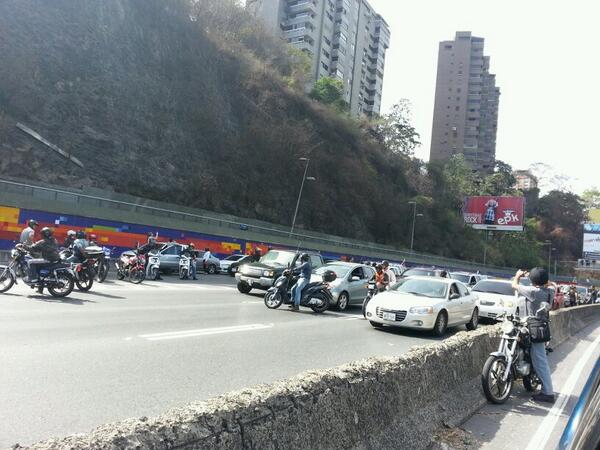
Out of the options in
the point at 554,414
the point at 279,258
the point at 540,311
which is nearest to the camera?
the point at 554,414

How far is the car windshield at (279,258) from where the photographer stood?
754 inches

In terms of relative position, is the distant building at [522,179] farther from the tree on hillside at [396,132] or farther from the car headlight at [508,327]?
the car headlight at [508,327]

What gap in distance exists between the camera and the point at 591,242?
61.0 meters

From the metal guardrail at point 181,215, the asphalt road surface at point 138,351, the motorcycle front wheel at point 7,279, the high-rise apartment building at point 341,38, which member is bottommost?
the asphalt road surface at point 138,351

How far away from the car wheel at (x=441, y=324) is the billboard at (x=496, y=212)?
51.8 metres

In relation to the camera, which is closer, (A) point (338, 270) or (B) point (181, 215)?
(A) point (338, 270)

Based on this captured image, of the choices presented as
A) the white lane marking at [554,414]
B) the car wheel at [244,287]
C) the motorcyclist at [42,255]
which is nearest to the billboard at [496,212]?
the car wheel at [244,287]

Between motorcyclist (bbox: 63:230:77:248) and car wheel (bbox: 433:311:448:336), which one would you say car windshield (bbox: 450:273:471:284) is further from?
motorcyclist (bbox: 63:230:77:248)

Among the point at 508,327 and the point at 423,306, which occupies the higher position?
the point at 508,327

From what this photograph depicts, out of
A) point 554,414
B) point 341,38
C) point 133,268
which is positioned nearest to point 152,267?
point 133,268

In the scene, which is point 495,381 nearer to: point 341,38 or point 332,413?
point 332,413

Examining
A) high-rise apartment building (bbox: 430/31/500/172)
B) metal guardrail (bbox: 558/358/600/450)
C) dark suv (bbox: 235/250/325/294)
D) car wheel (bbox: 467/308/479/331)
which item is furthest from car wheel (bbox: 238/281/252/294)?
high-rise apartment building (bbox: 430/31/500/172)

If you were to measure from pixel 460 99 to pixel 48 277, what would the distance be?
465ft

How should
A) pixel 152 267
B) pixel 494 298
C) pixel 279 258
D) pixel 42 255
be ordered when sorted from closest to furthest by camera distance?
pixel 42 255
pixel 494 298
pixel 279 258
pixel 152 267
